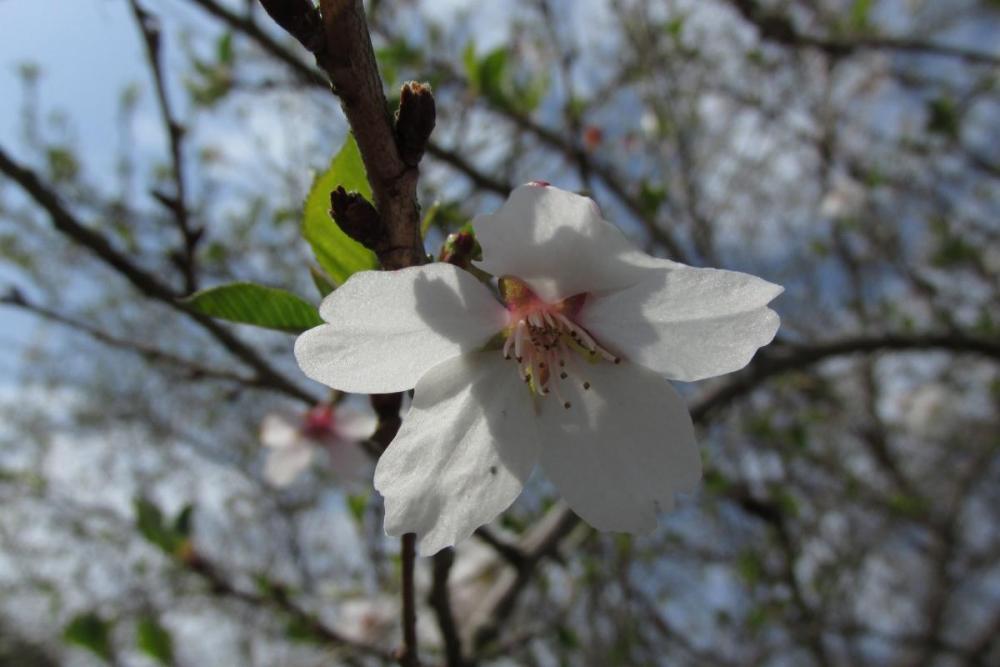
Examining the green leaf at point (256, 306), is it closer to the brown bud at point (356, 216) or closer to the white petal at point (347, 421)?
the brown bud at point (356, 216)

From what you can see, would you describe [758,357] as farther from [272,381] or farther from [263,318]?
[263,318]

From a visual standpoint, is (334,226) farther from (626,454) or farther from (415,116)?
(626,454)

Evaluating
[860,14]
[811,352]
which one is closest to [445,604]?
[811,352]

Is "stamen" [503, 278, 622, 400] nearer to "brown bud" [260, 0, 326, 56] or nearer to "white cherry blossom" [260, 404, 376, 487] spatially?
"brown bud" [260, 0, 326, 56]

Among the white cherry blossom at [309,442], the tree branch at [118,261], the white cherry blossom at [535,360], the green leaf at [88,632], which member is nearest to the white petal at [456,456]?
the white cherry blossom at [535,360]

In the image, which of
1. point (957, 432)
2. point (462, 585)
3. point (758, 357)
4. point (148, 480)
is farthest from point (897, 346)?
point (148, 480)
